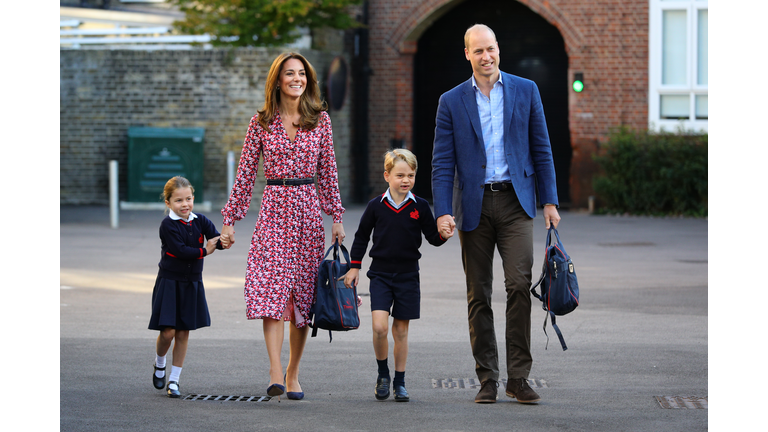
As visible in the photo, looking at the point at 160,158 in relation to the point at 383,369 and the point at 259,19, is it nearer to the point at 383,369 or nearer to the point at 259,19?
the point at 259,19

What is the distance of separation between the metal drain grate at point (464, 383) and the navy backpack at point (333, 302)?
2.47 feet

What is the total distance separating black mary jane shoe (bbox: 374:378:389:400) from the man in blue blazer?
502 millimetres

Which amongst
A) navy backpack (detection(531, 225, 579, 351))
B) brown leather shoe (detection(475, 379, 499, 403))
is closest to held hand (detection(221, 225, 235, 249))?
brown leather shoe (detection(475, 379, 499, 403))

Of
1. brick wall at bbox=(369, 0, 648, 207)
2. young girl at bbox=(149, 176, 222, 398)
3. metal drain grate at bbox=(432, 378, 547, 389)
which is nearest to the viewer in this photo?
young girl at bbox=(149, 176, 222, 398)

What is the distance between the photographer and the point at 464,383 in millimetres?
5938

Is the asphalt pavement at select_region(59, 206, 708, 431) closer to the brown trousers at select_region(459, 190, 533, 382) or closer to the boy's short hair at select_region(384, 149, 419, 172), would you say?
the brown trousers at select_region(459, 190, 533, 382)

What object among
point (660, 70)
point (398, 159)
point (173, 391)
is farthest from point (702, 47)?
point (173, 391)

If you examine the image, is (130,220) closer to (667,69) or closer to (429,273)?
(429,273)

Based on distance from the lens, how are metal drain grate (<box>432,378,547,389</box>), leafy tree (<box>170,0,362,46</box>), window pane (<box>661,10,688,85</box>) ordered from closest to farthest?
metal drain grate (<box>432,378,547,389</box>)
leafy tree (<box>170,0,362,46</box>)
window pane (<box>661,10,688,85</box>)

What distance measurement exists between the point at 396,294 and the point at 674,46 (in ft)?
47.0

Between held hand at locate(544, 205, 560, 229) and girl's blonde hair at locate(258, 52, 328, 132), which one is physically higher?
girl's blonde hair at locate(258, 52, 328, 132)

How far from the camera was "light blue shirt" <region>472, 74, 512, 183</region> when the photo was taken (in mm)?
5461

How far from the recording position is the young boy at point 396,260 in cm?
547

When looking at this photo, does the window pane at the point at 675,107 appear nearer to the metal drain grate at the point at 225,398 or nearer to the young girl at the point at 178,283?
the young girl at the point at 178,283
